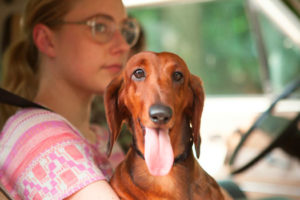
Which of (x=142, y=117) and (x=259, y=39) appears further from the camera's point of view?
(x=259, y=39)

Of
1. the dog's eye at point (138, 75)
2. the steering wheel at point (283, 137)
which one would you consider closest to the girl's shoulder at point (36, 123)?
the dog's eye at point (138, 75)

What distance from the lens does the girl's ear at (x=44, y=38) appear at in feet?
3.77

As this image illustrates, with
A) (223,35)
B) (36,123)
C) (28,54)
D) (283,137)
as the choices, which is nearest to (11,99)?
(36,123)

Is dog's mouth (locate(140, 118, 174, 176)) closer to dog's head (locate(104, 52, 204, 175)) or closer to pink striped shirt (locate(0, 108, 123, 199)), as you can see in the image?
dog's head (locate(104, 52, 204, 175))

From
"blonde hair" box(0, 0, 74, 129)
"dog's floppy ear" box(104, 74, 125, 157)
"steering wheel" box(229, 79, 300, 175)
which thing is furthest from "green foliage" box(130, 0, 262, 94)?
"dog's floppy ear" box(104, 74, 125, 157)

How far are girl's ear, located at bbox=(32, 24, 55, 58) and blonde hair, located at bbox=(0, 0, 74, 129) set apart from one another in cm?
2

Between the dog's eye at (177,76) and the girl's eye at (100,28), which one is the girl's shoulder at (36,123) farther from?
the dog's eye at (177,76)

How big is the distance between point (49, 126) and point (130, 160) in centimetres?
A: 28

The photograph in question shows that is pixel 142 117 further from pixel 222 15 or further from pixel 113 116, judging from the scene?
pixel 222 15

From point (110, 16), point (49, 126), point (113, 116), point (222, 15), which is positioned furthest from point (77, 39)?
point (222, 15)

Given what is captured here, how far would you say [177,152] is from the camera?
715 mm

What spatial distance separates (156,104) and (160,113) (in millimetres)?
22

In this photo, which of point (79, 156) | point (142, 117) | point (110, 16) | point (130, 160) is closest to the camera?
point (142, 117)

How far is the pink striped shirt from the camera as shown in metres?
0.85
